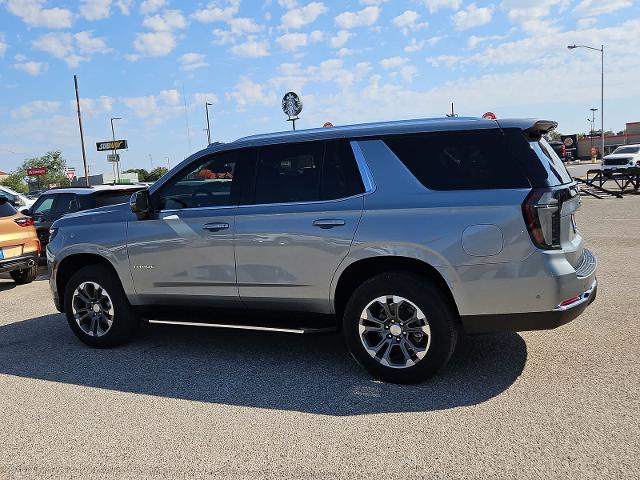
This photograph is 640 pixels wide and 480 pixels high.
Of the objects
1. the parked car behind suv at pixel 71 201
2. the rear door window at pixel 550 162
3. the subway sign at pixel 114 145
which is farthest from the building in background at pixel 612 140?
the rear door window at pixel 550 162

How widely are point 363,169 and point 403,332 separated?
1.25 metres

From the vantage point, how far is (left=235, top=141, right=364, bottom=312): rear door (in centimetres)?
450

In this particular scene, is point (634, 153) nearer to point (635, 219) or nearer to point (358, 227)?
point (635, 219)

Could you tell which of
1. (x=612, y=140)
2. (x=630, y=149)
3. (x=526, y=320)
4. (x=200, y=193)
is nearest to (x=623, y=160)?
(x=630, y=149)

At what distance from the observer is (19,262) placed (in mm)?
9227

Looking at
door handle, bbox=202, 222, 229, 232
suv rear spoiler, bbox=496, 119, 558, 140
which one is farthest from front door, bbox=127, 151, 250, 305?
suv rear spoiler, bbox=496, 119, 558, 140

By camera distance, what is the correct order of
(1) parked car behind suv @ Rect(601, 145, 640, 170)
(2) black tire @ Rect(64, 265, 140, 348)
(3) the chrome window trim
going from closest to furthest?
(3) the chrome window trim
(2) black tire @ Rect(64, 265, 140, 348)
(1) parked car behind suv @ Rect(601, 145, 640, 170)

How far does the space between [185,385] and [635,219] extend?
1233cm

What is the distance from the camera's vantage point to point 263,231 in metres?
4.74

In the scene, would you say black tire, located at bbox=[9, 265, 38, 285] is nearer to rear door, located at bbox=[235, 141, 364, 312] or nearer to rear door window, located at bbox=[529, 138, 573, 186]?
rear door, located at bbox=[235, 141, 364, 312]

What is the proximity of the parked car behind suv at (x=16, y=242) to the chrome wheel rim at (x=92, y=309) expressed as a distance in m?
3.96

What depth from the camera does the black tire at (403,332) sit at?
13.8 ft

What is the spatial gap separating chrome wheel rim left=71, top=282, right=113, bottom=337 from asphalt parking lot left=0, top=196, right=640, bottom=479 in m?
0.22

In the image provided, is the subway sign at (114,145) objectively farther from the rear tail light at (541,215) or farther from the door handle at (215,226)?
the rear tail light at (541,215)
